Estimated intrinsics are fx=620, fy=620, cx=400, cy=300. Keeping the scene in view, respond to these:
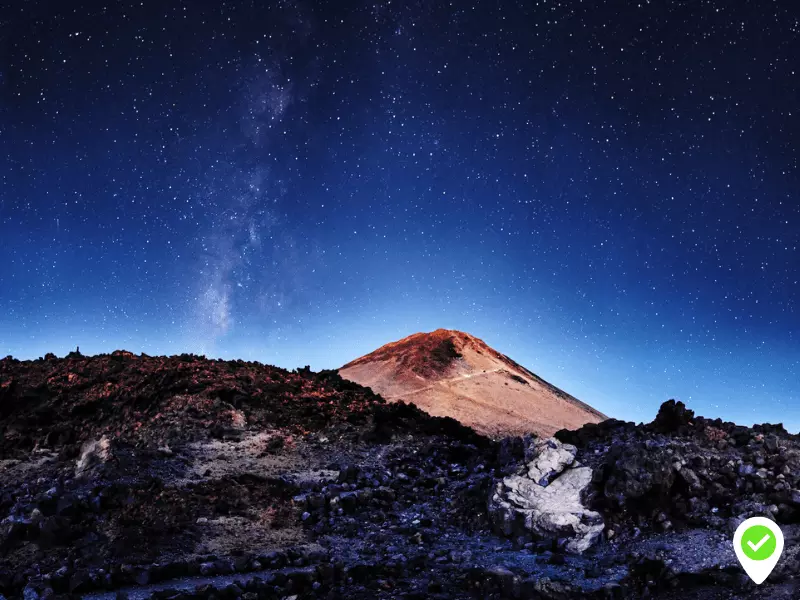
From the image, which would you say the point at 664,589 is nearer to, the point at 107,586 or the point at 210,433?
→ the point at 107,586

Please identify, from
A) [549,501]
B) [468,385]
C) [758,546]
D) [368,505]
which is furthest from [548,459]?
[468,385]

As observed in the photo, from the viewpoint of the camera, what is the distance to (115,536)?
12141mm

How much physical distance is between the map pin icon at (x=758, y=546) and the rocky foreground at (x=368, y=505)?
0.14 m

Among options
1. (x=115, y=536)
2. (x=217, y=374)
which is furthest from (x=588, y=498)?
(x=217, y=374)

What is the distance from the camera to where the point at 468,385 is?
140 ft

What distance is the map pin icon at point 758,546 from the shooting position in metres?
9.22

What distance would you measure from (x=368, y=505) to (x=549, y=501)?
4.27 metres

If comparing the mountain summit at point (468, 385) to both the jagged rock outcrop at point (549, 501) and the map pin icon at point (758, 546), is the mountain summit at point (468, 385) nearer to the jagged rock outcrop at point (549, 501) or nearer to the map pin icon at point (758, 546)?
the jagged rock outcrop at point (549, 501)

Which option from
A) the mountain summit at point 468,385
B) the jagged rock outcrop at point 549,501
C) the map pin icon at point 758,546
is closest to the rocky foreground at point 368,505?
the jagged rock outcrop at point 549,501

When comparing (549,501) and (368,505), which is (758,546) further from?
(368,505)

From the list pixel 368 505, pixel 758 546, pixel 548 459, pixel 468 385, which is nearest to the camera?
pixel 758 546

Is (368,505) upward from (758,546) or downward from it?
upward

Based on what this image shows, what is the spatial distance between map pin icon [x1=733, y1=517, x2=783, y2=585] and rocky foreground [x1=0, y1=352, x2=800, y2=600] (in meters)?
0.14

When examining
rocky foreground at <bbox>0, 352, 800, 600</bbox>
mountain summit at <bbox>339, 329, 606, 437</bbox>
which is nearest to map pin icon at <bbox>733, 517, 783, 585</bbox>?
rocky foreground at <bbox>0, 352, 800, 600</bbox>
